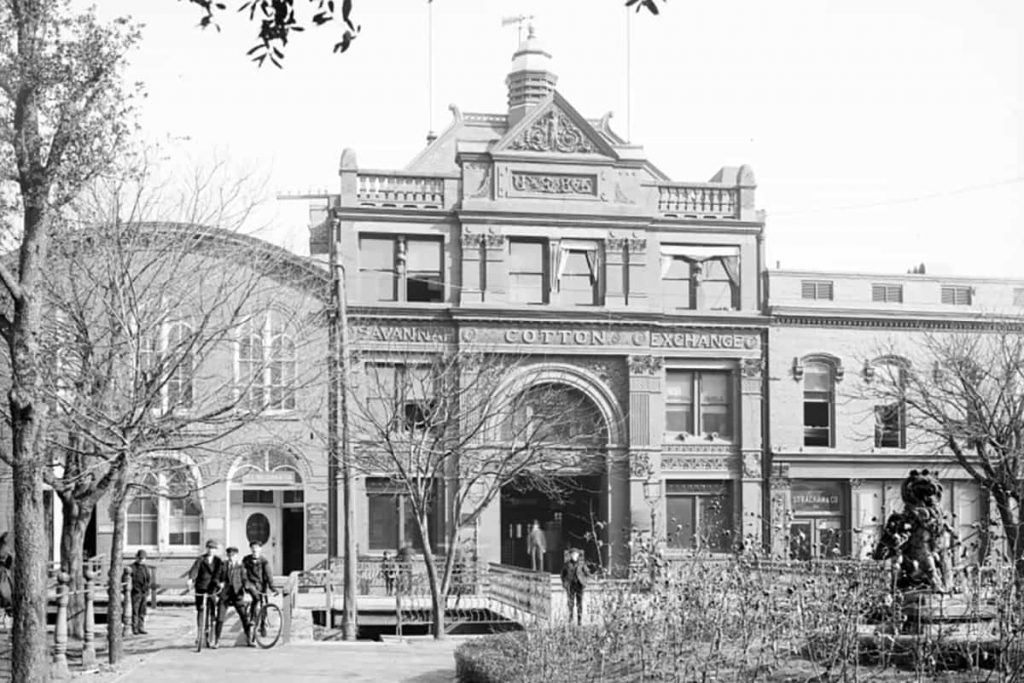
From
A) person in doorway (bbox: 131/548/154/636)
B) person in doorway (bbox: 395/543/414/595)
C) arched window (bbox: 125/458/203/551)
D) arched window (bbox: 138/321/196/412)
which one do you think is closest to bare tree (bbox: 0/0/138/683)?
arched window (bbox: 138/321/196/412)

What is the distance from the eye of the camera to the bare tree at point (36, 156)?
17.7 metres

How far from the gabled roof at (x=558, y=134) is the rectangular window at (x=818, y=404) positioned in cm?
963

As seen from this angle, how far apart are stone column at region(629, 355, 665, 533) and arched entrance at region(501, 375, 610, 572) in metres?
0.88

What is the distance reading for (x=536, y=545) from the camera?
44500mm

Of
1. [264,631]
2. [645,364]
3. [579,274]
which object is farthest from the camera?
[579,274]

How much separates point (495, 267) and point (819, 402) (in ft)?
38.0

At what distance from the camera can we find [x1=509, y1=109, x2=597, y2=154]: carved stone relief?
1813 inches

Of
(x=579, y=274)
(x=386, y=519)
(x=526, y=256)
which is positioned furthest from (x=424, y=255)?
(x=386, y=519)

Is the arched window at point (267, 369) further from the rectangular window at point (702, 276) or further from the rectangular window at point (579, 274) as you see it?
the rectangular window at point (702, 276)

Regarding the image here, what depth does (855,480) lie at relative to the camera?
47.8 m

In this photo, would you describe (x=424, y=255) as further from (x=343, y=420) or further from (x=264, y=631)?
(x=264, y=631)

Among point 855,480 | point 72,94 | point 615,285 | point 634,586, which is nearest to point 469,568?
point 615,285

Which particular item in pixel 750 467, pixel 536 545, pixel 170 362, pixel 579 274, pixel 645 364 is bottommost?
pixel 536 545

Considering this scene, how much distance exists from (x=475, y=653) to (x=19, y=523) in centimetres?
610
